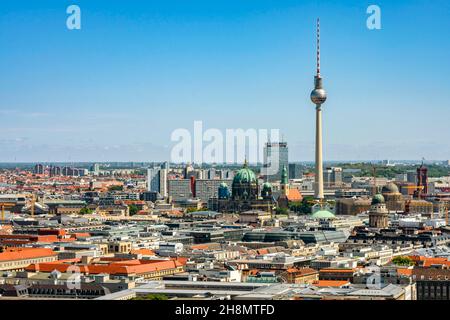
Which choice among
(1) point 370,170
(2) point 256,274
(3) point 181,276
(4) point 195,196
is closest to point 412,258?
(2) point 256,274

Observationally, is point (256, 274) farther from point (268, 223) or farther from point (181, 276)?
point (268, 223)

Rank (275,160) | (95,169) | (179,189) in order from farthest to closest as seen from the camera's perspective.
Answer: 1. (95,169)
2. (179,189)
3. (275,160)

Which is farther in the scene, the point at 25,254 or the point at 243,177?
the point at 243,177

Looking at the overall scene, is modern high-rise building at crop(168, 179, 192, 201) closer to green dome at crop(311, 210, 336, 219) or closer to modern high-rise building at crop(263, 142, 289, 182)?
modern high-rise building at crop(263, 142, 289, 182)

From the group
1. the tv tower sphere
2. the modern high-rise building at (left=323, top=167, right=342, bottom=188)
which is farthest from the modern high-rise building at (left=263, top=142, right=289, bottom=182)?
the modern high-rise building at (left=323, top=167, right=342, bottom=188)

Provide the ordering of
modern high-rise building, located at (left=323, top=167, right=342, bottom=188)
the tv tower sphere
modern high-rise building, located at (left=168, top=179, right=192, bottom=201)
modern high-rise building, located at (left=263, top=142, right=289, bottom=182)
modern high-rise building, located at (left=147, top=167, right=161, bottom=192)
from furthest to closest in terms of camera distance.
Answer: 1. modern high-rise building, located at (left=323, top=167, right=342, bottom=188)
2. modern high-rise building, located at (left=147, top=167, right=161, bottom=192)
3. modern high-rise building, located at (left=168, top=179, right=192, bottom=201)
4. the tv tower sphere
5. modern high-rise building, located at (left=263, top=142, right=289, bottom=182)

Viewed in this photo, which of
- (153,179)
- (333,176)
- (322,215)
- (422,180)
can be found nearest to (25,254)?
(322,215)

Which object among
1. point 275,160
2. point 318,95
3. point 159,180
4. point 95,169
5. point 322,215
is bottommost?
point 322,215

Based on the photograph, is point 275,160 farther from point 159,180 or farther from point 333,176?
point 333,176

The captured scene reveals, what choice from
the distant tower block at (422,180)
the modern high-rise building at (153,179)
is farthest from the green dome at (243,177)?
the modern high-rise building at (153,179)

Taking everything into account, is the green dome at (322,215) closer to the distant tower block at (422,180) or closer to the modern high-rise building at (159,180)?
the distant tower block at (422,180)
